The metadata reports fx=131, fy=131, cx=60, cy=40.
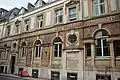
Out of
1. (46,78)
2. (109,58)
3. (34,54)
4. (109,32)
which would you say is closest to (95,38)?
(109,32)

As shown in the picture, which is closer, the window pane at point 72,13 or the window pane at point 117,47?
the window pane at point 117,47

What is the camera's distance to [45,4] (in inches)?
695

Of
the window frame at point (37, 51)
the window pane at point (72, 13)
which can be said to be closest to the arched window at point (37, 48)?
the window frame at point (37, 51)

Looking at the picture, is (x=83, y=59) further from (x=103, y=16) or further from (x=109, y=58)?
(x=103, y=16)

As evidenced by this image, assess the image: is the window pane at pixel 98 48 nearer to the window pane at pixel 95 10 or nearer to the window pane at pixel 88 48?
the window pane at pixel 88 48

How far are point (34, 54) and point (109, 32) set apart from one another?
9686mm

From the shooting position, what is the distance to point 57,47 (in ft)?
48.9

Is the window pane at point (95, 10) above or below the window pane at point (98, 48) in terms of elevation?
above

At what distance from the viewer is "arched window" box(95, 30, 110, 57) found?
11355 millimetres

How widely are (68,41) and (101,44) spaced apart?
354 cm

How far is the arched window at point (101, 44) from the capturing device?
37.3 feet

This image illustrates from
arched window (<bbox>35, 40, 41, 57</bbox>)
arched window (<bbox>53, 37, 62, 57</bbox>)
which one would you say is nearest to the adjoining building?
arched window (<bbox>53, 37, 62, 57</bbox>)

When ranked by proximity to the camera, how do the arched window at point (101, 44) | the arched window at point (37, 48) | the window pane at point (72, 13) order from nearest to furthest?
1. the arched window at point (101, 44)
2. the window pane at point (72, 13)
3. the arched window at point (37, 48)

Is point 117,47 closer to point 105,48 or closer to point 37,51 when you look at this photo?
point 105,48
